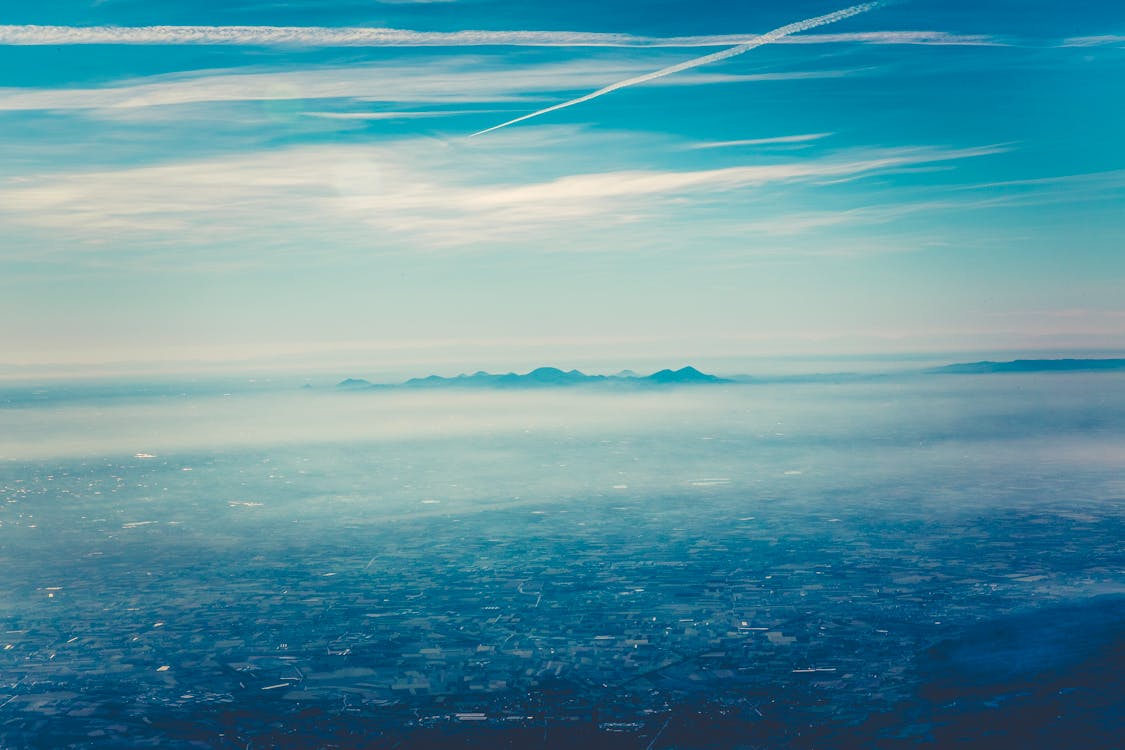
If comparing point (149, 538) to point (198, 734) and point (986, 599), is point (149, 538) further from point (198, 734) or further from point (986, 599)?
point (986, 599)

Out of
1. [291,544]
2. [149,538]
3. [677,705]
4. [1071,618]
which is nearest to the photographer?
[677,705]

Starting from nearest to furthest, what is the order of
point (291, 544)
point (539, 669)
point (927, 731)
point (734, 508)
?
point (927, 731) → point (539, 669) → point (291, 544) → point (734, 508)

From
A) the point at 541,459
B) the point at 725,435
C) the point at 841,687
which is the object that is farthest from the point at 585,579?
the point at 725,435

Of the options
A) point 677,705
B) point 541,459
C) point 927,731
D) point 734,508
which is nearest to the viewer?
point 927,731

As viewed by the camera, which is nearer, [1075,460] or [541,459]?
[1075,460]

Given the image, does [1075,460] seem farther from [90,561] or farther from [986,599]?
[90,561]

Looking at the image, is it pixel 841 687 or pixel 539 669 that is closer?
pixel 841 687

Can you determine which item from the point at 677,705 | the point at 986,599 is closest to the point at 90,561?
the point at 677,705

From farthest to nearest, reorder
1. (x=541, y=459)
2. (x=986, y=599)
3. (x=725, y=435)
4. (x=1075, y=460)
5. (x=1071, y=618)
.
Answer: (x=725, y=435)
(x=541, y=459)
(x=1075, y=460)
(x=986, y=599)
(x=1071, y=618)
